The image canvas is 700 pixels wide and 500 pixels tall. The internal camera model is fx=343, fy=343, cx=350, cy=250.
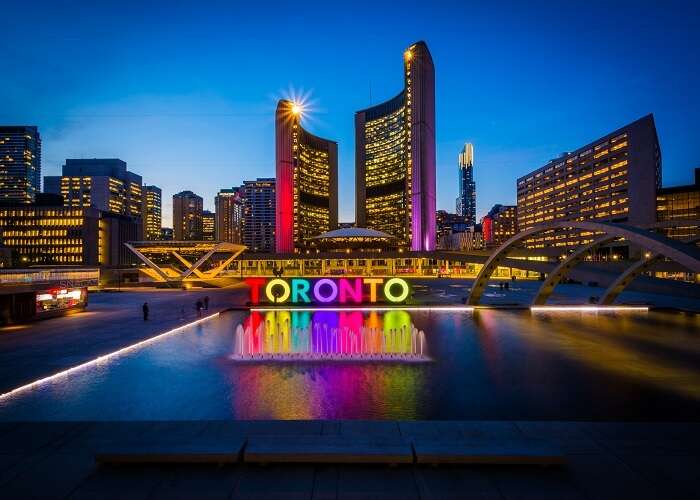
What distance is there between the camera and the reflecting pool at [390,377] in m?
9.18

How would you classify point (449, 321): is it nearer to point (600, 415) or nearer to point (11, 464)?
point (600, 415)

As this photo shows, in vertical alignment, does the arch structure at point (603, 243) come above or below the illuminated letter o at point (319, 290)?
above

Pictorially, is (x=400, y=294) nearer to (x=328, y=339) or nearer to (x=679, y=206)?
(x=328, y=339)

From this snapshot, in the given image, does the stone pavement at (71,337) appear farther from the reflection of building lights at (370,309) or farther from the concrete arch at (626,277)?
the concrete arch at (626,277)

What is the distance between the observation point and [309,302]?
96.6ft

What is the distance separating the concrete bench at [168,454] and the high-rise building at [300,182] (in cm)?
11929

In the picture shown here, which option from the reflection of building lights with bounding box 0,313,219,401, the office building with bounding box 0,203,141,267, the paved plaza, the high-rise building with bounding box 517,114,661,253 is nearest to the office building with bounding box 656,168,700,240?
the high-rise building with bounding box 517,114,661,253

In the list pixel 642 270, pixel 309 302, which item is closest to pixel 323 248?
pixel 309 302

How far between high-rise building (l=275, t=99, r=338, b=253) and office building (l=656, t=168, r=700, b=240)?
347 feet

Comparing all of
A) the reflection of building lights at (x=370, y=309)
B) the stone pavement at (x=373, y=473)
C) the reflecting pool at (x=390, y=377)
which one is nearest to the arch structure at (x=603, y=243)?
the reflection of building lights at (x=370, y=309)

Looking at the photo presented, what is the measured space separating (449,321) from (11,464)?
2096 cm

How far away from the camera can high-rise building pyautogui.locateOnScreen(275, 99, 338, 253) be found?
124438 millimetres

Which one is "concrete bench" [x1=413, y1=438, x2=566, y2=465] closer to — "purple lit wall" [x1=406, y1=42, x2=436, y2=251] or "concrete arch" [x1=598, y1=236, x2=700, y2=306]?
"concrete arch" [x1=598, y1=236, x2=700, y2=306]

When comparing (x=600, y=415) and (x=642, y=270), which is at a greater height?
(x=642, y=270)
